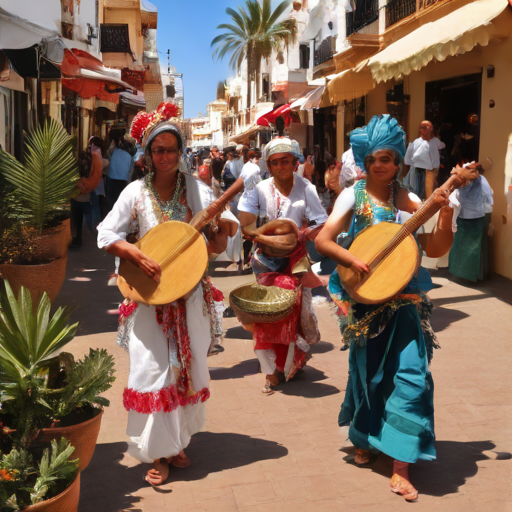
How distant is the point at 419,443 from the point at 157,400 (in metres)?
1.38

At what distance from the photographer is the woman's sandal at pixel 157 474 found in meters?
3.76

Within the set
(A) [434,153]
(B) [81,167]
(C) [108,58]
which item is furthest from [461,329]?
(C) [108,58]

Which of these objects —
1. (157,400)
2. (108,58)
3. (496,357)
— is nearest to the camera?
(157,400)

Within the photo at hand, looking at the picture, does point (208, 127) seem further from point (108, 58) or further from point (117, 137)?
point (117, 137)

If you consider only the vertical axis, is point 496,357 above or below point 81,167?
below

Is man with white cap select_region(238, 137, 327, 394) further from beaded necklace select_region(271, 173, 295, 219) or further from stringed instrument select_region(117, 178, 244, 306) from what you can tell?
stringed instrument select_region(117, 178, 244, 306)

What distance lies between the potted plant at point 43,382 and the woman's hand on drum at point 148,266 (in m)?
0.49

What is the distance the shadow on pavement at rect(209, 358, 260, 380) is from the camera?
5.82 meters

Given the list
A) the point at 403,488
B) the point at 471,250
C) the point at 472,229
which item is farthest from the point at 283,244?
the point at 472,229

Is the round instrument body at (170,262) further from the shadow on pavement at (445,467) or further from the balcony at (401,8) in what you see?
the balcony at (401,8)

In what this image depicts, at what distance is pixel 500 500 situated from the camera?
350 centimetres

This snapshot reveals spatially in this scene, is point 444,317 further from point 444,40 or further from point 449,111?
point 449,111

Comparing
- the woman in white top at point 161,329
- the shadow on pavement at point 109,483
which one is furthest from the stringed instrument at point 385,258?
the shadow on pavement at point 109,483

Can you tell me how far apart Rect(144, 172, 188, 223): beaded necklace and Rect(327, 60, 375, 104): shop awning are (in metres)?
8.74
